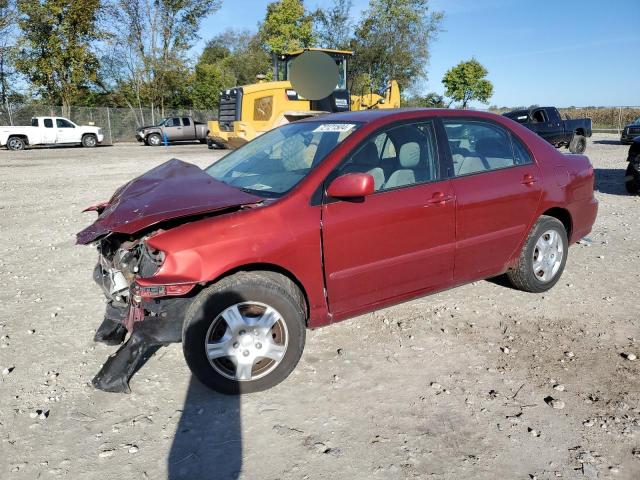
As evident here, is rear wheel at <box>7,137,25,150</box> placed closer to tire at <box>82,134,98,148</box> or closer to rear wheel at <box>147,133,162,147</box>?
tire at <box>82,134,98,148</box>

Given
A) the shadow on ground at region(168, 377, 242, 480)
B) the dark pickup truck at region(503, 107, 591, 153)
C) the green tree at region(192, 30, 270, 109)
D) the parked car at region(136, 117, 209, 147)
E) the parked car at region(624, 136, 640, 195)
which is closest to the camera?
the shadow on ground at region(168, 377, 242, 480)

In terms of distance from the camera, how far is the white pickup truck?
83.7 feet

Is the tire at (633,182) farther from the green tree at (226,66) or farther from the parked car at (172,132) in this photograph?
the green tree at (226,66)

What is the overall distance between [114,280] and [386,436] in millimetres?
1945

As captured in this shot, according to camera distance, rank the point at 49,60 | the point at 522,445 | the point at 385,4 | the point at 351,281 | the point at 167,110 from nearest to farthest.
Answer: the point at 522,445, the point at 351,281, the point at 49,60, the point at 167,110, the point at 385,4

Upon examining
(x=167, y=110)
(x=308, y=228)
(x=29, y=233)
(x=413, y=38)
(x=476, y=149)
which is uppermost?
(x=413, y=38)

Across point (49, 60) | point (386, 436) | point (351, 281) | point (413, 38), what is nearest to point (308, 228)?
point (351, 281)

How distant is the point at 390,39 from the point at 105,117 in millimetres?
22549

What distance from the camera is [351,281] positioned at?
3.48 m

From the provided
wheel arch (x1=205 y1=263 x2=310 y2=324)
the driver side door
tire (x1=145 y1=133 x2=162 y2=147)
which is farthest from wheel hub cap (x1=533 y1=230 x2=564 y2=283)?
tire (x1=145 y1=133 x2=162 y2=147)

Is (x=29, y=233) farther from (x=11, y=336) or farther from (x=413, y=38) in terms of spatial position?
(x=413, y=38)

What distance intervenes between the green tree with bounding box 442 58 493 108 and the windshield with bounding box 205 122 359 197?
49.6 metres

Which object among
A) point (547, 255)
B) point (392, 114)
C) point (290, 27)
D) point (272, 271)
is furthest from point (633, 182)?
point (290, 27)

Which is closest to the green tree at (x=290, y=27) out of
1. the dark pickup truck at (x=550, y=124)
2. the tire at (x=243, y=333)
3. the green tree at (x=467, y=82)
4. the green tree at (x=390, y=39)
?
the green tree at (x=390, y=39)
